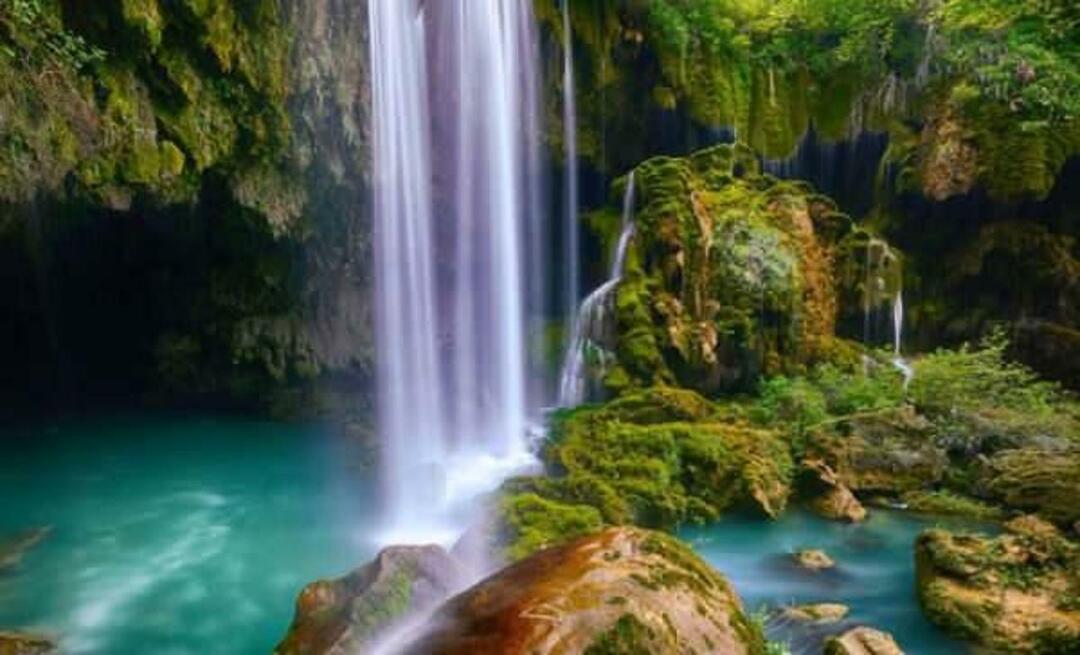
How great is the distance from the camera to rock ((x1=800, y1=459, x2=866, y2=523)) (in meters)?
9.33

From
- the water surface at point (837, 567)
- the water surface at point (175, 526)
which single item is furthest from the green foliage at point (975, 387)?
the water surface at point (175, 526)

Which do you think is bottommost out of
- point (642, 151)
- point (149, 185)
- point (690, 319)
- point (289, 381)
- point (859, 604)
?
point (859, 604)

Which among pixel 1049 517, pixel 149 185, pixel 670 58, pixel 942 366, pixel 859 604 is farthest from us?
pixel 670 58

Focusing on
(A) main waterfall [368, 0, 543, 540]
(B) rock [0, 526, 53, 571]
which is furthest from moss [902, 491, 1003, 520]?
(B) rock [0, 526, 53, 571]

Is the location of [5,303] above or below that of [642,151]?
below

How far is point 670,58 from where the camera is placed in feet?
50.8

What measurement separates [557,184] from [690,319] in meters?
4.82

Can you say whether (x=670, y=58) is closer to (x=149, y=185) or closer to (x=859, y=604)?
(x=149, y=185)

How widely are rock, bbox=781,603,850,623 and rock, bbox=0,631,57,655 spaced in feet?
21.1

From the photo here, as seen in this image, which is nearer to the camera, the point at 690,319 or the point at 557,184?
the point at 690,319

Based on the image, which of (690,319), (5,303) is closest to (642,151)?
(690,319)

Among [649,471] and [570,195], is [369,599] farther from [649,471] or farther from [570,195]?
[570,195]

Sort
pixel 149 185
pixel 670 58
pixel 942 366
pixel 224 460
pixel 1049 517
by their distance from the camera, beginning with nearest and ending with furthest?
pixel 1049 517 → pixel 149 185 → pixel 942 366 → pixel 224 460 → pixel 670 58

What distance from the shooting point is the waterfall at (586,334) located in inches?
509
